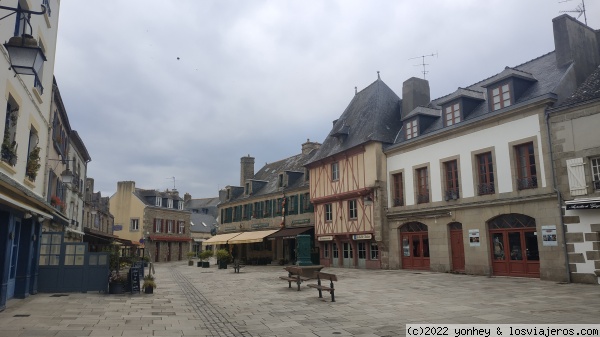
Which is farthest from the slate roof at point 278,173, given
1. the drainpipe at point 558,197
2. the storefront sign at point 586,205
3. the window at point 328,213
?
the storefront sign at point 586,205

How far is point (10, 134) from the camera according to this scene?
8.73 metres

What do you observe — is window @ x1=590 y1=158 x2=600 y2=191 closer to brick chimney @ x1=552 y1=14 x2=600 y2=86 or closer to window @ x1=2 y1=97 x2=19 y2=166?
brick chimney @ x1=552 y1=14 x2=600 y2=86

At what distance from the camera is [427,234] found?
60.4 ft

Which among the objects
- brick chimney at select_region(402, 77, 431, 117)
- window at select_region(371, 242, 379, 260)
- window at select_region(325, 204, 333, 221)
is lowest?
window at select_region(371, 242, 379, 260)

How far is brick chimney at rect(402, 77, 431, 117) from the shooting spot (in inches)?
851

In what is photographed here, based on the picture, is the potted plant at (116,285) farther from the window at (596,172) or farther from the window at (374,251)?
the window at (596,172)

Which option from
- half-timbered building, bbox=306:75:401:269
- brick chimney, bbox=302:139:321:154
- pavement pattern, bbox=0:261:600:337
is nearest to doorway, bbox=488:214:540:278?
pavement pattern, bbox=0:261:600:337

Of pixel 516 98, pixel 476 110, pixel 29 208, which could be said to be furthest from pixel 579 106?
pixel 29 208

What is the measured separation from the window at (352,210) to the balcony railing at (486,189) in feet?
23.0

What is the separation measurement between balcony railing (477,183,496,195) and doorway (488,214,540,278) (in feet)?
3.16

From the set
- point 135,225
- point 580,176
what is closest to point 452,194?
point 580,176

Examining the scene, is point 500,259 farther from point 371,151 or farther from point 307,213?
point 307,213

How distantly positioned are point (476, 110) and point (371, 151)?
5.27 m

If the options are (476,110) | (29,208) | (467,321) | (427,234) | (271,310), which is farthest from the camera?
(427,234)
